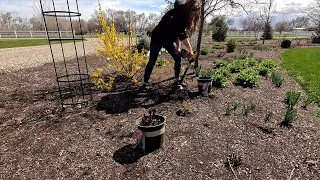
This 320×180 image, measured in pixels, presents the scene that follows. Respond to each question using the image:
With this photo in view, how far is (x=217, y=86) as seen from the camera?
4.39m

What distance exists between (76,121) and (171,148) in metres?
1.46

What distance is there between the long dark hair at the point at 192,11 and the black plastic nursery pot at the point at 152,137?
6.51 feet

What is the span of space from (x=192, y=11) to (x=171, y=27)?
43 centimetres

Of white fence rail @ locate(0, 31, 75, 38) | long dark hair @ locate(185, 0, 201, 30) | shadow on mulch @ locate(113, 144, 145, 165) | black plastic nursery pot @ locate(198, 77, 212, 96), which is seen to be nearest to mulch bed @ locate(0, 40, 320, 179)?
shadow on mulch @ locate(113, 144, 145, 165)

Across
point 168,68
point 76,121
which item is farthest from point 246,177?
point 168,68

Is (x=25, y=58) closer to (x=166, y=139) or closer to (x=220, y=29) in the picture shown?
(x=166, y=139)

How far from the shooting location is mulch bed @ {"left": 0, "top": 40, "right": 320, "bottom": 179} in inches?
77.9

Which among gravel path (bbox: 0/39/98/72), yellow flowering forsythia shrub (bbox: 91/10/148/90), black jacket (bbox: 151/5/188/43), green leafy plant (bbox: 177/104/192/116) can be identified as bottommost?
green leafy plant (bbox: 177/104/192/116)

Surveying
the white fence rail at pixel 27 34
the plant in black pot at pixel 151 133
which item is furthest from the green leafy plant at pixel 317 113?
the white fence rail at pixel 27 34

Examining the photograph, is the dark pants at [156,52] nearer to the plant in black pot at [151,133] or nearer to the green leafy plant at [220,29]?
the plant in black pot at [151,133]

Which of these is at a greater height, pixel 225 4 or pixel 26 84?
pixel 225 4

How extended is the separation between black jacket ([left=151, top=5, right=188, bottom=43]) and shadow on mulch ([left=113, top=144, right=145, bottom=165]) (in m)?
2.06

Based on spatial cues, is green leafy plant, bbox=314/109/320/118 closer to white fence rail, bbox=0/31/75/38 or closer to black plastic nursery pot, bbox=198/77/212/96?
black plastic nursery pot, bbox=198/77/212/96

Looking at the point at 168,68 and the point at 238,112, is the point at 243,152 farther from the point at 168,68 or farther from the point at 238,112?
the point at 168,68
